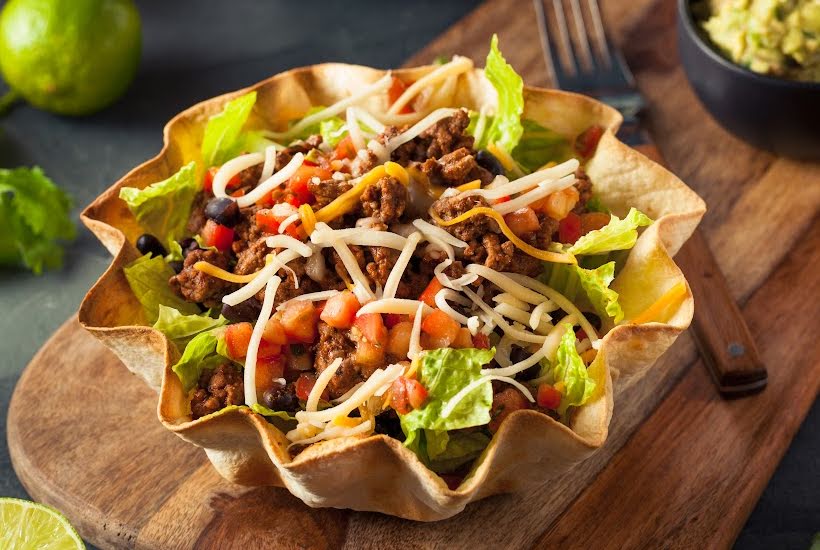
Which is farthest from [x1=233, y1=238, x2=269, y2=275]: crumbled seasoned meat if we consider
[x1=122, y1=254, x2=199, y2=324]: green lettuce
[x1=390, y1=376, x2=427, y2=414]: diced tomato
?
[x1=390, y1=376, x2=427, y2=414]: diced tomato

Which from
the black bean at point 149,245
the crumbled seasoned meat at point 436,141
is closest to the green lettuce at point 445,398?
the crumbled seasoned meat at point 436,141

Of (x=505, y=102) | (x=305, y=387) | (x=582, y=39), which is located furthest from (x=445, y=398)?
(x=582, y=39)

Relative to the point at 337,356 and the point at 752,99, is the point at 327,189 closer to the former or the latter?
the point at 337,356

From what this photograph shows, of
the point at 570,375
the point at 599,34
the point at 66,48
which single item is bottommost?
the point at 599,34

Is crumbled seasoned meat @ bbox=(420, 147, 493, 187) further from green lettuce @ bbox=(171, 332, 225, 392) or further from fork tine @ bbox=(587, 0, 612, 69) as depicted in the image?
fork tine @ bbox=(587, 0, 612, 69)

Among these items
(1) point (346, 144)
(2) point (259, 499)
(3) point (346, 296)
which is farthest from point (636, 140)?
(2) point (259, 499)

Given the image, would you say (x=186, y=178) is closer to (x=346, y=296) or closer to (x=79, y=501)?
(x=346, y=296)
